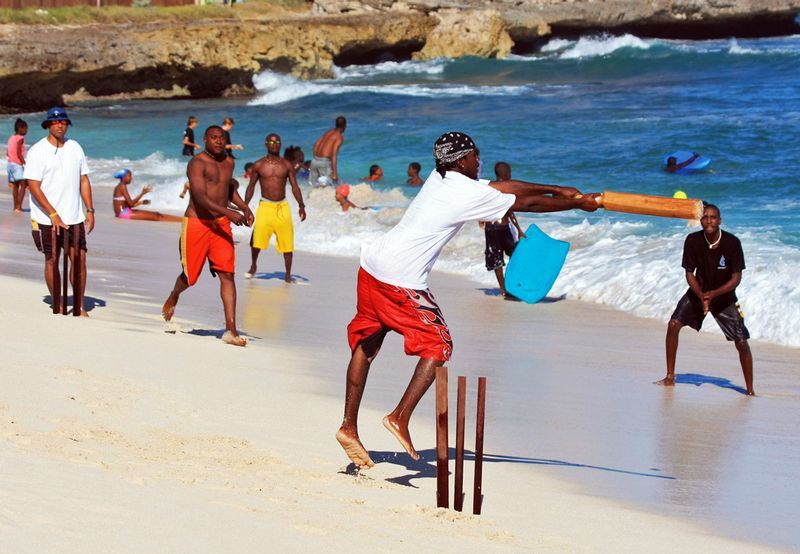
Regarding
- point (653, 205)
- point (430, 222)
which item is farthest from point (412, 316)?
point (653, 205)

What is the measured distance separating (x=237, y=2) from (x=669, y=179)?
30.5 m

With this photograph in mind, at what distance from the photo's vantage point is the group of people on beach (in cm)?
538

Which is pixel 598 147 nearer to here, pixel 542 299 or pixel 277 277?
pixel 542 299

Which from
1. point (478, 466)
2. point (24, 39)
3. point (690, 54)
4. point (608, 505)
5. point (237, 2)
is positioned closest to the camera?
point (478, 466)

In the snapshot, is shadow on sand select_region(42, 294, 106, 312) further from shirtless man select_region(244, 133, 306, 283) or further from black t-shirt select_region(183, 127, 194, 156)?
black t-shirt select_region(183, 127, 194, 156)

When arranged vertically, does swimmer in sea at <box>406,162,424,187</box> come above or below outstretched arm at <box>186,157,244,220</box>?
below

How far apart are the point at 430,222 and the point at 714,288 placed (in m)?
3.54

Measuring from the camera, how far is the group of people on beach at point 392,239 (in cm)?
538

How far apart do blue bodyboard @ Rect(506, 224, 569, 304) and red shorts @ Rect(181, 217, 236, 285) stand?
3987mm

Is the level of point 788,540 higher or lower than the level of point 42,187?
lower

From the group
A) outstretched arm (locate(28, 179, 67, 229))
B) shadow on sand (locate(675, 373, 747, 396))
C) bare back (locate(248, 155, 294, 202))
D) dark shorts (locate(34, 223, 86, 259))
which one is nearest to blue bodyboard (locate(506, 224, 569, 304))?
bare back (locate(248, 155, 294, 202))

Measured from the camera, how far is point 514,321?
1102 centimetres

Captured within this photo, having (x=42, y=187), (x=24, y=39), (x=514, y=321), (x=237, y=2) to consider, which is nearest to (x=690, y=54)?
(x=237, y=2)

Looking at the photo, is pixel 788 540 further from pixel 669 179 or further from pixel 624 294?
pixel 669 179
